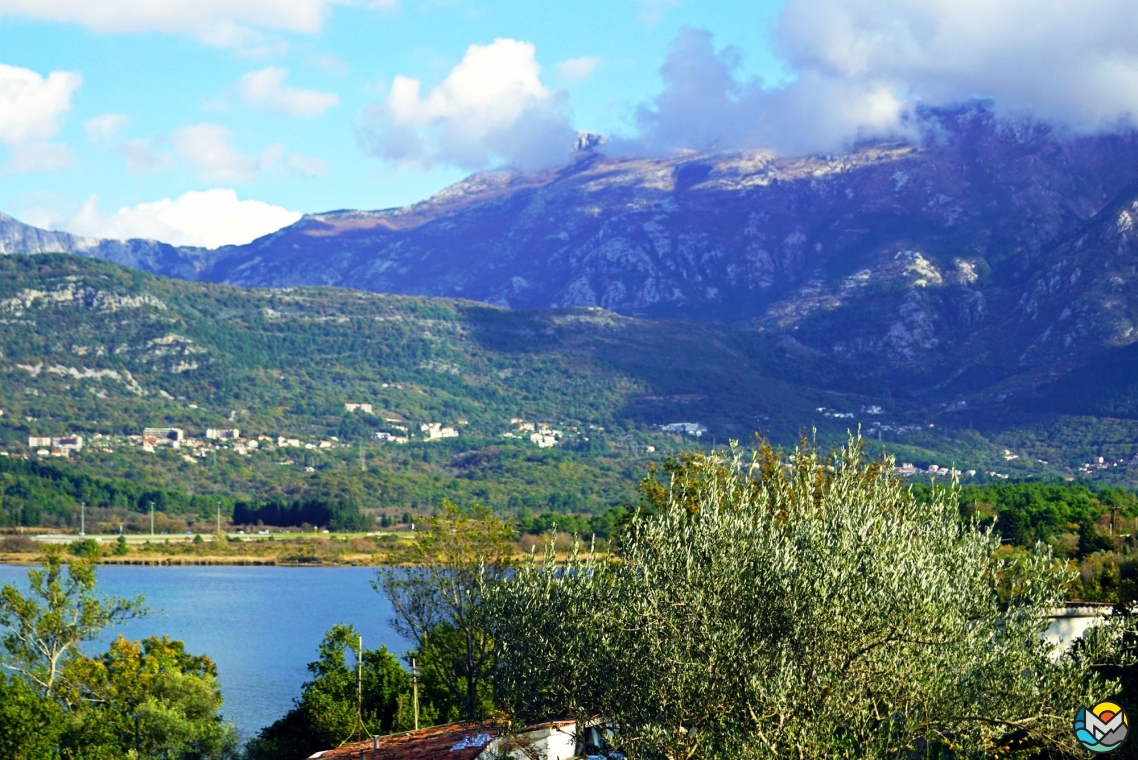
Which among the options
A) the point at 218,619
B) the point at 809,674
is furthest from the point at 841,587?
the point at 218,619

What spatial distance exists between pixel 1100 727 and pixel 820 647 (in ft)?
10.1

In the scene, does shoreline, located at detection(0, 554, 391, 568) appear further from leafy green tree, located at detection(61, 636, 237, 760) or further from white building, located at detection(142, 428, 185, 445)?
leafy green tree, located at detection(61, 636, 237, 760)

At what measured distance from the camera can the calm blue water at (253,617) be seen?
56.5 meters

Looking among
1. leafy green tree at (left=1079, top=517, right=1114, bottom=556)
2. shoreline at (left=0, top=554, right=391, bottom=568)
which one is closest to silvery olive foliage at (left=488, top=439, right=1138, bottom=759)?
leafy green tree at (left=1079, top=517, right=1114, bottom=556)

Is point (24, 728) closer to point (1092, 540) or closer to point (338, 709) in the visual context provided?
point (338, 709)

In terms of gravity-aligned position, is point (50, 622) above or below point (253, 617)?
above

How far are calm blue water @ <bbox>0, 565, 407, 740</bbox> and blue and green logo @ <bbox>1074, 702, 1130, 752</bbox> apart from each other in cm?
3236

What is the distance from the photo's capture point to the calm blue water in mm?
56531

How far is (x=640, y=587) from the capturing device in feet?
57.1

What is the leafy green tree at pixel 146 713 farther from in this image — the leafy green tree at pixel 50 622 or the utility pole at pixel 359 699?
the utility pole at pixel 359 699

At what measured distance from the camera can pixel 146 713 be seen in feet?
111

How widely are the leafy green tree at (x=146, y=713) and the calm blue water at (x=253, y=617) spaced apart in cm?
823

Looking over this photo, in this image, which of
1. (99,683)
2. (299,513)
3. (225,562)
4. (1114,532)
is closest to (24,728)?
(99,683)

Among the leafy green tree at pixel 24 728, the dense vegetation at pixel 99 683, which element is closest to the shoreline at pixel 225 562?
the dense vegetation at pixel 99 683
